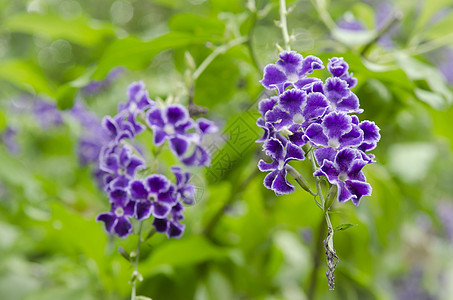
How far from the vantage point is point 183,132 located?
2.25 feet

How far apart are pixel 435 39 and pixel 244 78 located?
0.46m

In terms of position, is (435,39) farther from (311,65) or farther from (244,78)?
(311,65)

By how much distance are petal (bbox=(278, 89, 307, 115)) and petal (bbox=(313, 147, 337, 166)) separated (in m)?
0.05

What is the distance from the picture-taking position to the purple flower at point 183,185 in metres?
0.66

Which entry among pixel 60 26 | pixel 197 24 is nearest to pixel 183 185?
pixel 197 24

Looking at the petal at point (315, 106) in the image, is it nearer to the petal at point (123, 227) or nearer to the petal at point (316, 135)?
the petal at point (316, 135)

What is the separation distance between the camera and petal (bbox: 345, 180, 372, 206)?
1.61 feet

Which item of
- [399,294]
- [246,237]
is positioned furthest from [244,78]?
[399,294]

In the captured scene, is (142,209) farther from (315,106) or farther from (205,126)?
(315,106)

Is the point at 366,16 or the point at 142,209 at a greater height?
the point at 142,209

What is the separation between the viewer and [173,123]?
68 cm

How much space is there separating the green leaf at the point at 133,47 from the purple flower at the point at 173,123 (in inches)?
10.2

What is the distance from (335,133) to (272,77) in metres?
0.11

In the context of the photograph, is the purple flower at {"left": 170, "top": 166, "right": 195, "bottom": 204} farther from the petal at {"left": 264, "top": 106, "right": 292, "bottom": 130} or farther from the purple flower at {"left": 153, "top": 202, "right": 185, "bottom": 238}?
the petal at {"left": 264, "top": 106, "right": 292, "bottom": 130}
